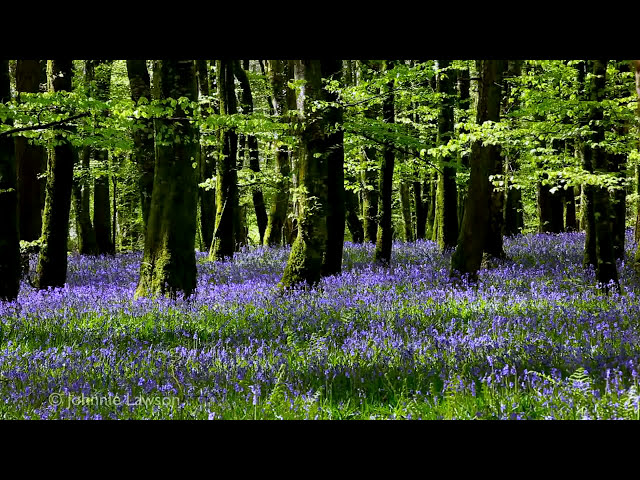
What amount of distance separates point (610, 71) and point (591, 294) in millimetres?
6948

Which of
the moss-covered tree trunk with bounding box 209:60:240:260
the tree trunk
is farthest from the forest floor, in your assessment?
the tree trunk

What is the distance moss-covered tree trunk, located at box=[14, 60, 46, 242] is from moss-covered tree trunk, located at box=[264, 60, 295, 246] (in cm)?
773

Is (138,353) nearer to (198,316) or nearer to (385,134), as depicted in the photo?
(198,316)

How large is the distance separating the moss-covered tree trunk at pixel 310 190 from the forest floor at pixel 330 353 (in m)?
0.47

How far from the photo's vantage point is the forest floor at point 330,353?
13.0 ft

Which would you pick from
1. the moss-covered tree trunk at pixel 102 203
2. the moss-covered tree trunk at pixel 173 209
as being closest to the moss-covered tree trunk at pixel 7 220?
the moss-covered tree trunk at pixel 173 209

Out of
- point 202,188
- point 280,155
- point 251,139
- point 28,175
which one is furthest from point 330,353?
point 251,139

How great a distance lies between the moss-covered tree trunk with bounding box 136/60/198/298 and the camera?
8930 mm

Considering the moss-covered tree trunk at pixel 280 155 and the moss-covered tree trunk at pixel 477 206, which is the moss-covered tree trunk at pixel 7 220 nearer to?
the moss-covered tree trunk at pixel 477 206

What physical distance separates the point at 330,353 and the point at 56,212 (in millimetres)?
7751

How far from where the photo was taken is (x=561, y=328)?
6.06 metres

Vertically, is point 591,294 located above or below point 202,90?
below

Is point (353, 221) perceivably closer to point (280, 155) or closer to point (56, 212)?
point (280, 155)

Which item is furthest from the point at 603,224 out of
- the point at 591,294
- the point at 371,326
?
the point at 371,326
